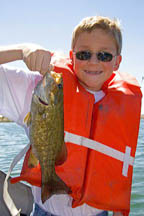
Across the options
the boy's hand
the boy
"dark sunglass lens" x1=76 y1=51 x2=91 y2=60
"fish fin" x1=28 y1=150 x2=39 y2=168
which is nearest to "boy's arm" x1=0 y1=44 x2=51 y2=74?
the boy's hand

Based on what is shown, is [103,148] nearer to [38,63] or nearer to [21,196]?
A: [38,63]

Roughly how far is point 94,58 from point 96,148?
3.54 ft

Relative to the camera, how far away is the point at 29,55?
87.0 inches

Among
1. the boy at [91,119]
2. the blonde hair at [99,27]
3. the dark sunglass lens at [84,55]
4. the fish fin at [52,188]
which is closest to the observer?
the fish fin at [52,188]

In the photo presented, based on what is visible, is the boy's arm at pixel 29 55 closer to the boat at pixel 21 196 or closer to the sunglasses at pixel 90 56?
the sunglasses at pixel 90 56

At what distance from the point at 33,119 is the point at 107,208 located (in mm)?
1528

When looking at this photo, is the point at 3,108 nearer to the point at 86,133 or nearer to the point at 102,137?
the point at 86,133

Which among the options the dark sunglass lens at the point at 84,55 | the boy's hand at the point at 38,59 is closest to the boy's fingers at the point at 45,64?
the boy's hand at the point at 38,59

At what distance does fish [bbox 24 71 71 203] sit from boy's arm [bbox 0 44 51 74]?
0.10 metres

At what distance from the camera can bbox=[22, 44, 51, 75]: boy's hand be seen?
85.2 inches

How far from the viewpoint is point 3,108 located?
8.84 ft

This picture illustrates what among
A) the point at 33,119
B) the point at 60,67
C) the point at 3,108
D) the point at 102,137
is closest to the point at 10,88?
the point at 3,108

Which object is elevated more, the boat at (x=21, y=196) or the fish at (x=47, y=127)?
the fish at (x=47, y=127)

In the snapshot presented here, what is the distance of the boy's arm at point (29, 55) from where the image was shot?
2.17 metres
